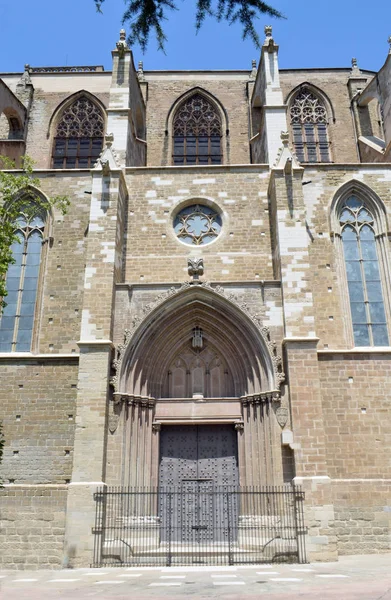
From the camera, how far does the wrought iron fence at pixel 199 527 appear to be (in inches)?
405

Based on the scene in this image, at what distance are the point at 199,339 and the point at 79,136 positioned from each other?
35.8 ft

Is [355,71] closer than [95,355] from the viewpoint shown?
No

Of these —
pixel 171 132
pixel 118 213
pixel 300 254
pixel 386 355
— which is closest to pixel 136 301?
pixel 118 213

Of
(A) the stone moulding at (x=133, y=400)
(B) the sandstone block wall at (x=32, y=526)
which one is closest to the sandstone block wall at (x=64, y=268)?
(A) the stone moulding at (x=133, y=400)

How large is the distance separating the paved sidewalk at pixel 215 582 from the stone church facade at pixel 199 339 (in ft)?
4.03

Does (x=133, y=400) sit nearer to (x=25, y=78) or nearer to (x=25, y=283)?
(x=25, y=283)

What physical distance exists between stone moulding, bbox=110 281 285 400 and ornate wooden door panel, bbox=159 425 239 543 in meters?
1.62

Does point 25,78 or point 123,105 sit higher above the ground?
point 25,78

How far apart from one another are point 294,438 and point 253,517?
1858 millimetres

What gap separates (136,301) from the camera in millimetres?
12609

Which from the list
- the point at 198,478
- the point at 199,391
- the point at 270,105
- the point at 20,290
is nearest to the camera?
the point at 198,478

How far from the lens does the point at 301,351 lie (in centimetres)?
1162

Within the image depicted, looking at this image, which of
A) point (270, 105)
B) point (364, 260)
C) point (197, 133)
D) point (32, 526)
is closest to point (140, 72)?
point (197, 133)

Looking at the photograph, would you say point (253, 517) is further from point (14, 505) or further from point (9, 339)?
point (9, 339)
